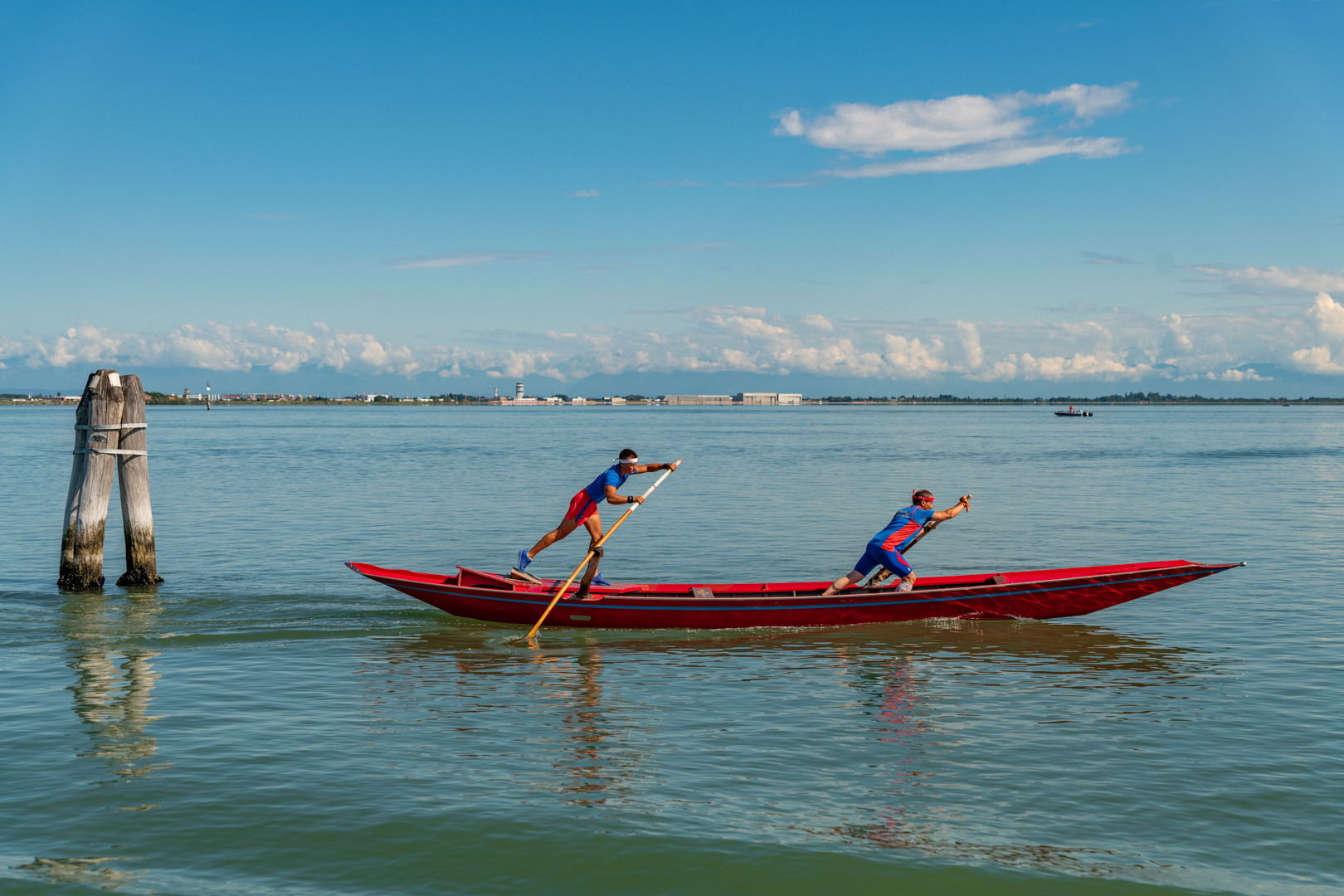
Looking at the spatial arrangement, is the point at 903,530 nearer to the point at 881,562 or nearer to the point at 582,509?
the point at 881,562

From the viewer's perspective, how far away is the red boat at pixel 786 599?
1697 centimetres

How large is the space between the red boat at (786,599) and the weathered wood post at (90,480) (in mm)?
6410

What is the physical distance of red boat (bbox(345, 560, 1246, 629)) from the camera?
16969mm

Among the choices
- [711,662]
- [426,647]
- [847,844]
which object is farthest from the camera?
[426,647]

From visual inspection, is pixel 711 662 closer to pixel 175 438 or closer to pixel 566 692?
pixel 566 692

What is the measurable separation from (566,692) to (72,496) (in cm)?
1231

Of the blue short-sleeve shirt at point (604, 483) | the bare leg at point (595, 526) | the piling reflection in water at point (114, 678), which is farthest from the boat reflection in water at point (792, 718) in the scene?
the piling reflection in water at point (114, 678)

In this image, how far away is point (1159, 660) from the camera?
1538 centimetres

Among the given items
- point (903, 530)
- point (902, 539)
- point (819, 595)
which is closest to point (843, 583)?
point (819, 595)

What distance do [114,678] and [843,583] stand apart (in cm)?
1130

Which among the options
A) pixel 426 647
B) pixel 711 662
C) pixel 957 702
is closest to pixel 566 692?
pixel 711 662

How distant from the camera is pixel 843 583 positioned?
56.9ft

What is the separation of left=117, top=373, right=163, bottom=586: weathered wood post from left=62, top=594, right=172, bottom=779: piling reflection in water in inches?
39.5

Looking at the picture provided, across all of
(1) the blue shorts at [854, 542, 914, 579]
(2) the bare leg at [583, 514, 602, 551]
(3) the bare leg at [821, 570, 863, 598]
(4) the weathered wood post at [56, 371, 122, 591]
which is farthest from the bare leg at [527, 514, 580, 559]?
(4) the weathered wood post at [56, 371, 122, 591]
